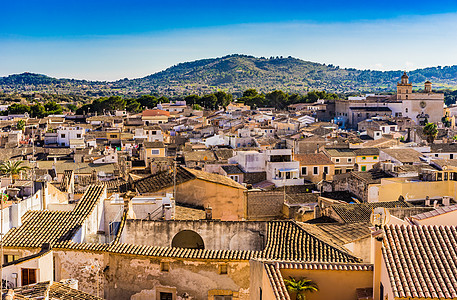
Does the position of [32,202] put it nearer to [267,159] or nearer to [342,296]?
[342,296]

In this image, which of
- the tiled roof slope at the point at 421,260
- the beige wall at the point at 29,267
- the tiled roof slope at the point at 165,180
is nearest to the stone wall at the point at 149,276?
the beige wall at the point at 29,267

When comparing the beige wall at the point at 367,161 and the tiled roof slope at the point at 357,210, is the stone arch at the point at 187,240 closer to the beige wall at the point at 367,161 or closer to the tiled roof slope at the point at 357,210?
the tiled roof slope at the point at 357,210

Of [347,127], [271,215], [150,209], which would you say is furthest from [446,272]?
[347,127]

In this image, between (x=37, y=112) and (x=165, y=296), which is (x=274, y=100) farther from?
(x=165, y=296)

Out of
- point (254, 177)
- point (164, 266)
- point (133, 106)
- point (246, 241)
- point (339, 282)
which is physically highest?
point (133, 106)

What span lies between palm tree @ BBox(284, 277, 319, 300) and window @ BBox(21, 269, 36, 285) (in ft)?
16.2

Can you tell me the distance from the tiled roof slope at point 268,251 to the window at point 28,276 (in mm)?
919

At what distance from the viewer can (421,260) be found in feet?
26.9

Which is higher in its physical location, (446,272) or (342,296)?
(446,272)

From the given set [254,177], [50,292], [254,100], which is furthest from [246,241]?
[254,100]

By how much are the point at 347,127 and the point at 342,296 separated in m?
68.5

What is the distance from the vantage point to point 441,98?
3317 inches

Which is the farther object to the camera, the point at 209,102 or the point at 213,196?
the point at 209,102

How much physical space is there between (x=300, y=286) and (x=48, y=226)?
6251 mm
